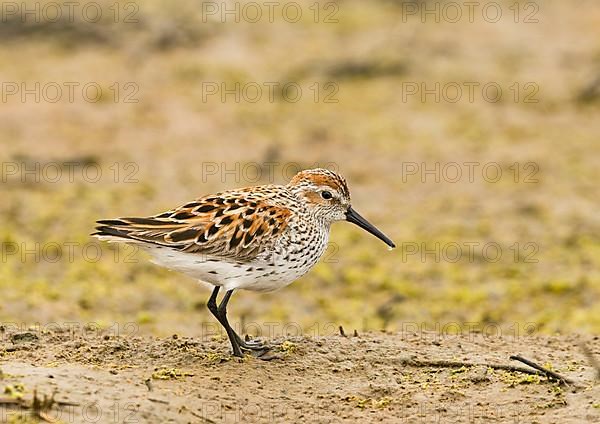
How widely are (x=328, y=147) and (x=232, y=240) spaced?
8.57m

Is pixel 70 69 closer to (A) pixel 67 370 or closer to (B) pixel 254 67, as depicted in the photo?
(B) pixel 254 67

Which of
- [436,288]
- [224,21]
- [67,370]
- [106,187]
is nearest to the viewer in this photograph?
[67,370]

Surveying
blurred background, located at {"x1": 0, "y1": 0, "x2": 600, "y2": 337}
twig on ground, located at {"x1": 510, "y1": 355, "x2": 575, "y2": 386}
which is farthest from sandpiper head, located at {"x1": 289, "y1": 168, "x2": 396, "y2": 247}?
blurred background, located at {"x1": 0, "y1": 0, "x2": 600, "y2": 337}

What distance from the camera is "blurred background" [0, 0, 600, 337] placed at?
12.1 metres

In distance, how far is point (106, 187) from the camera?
1506 cm

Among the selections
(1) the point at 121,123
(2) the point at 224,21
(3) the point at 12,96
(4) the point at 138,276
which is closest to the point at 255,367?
(4) the point at 138,276

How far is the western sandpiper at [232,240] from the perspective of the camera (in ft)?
26.7

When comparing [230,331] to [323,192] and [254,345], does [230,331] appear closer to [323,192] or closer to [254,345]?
[254,345]

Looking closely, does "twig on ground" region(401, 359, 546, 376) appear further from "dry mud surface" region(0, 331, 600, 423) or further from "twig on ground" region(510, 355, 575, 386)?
"twig on ground" region(510, 355, 575, 386)

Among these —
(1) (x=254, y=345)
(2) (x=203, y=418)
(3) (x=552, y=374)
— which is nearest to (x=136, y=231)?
(1) (x=254, y=345)

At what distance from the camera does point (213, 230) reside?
27.0 feet

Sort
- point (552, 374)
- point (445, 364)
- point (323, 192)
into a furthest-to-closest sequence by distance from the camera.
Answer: point (323, 192)
point (445, 364)
point (552, 374)

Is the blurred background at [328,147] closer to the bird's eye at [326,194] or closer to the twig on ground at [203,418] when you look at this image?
the bird's eye at [326,194]

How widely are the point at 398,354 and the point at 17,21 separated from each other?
13.3 m
